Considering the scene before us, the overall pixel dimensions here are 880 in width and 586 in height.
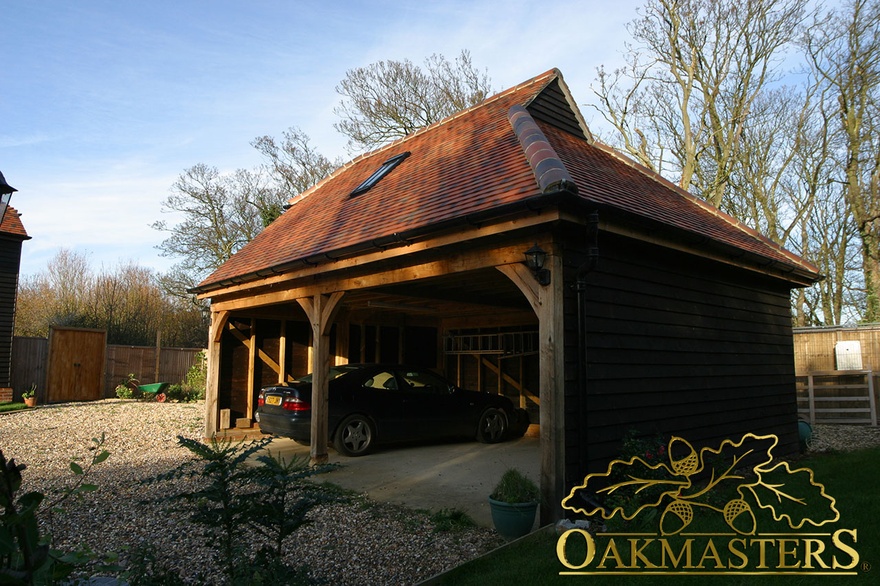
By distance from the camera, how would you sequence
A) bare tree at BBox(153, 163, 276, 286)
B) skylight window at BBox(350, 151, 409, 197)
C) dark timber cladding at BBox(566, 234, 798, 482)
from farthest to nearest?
1. bare tree at BBox(153, 163, 276, 286)
2. skylight window at BBox(350, 151, 409, 197)
3. dark timber cladding at BBox(566, 234, 798, 482)

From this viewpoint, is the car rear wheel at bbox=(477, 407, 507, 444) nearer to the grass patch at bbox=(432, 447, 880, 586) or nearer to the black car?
Answer: the black car

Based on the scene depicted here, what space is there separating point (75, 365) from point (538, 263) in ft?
55.3

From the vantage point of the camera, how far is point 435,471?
777cm

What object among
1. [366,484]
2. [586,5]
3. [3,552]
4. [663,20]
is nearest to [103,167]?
[366,484]

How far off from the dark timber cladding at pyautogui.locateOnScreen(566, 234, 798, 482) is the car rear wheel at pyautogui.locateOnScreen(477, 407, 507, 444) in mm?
3852

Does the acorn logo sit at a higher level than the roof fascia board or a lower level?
lower

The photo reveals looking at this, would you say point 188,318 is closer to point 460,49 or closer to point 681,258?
point 460,49

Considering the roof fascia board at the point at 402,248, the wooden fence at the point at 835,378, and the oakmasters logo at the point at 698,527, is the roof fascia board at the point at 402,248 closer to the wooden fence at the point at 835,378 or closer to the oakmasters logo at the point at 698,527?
the oakmasters logo at the point at 698,527

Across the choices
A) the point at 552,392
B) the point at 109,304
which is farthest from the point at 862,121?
the point at 109,304

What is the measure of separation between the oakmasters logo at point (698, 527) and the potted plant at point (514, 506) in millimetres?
318

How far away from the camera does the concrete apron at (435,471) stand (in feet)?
20.6

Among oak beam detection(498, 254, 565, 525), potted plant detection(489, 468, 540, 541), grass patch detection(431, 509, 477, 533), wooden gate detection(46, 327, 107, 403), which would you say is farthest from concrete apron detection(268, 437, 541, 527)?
wooden gate detection(46, 327, 107, 403)

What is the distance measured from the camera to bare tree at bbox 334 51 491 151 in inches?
859

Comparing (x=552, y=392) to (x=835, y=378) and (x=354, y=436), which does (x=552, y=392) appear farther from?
(x=835, y=378)
